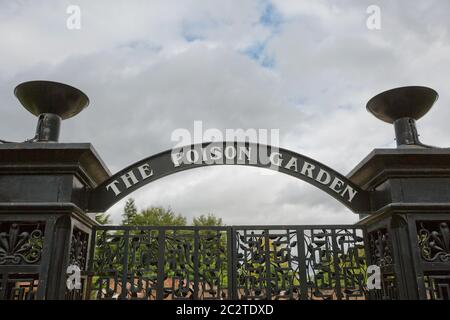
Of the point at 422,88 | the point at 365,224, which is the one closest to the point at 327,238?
the point at 365,224

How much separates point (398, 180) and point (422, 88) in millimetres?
1050

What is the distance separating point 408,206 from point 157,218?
116 feet

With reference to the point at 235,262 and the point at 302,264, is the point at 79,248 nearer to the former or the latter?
the point at 235,262

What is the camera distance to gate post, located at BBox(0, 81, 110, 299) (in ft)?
11.8

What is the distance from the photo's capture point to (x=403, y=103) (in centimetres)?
427

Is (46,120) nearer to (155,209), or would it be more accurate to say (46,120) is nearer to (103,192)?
(103,192)

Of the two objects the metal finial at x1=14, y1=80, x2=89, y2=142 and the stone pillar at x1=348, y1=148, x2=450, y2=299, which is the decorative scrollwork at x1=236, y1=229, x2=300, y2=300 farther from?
the metal finial at x1=14, y1=80, x2=89, y2=142

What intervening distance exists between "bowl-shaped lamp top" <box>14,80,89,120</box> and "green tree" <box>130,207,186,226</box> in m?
32.7

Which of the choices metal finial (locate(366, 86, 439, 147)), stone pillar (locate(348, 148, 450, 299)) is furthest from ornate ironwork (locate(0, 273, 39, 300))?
metal finial (locate(366, 86, 439, 147))

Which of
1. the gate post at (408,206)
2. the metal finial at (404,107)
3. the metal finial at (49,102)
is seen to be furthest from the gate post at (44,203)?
the metal finial at (404,107)

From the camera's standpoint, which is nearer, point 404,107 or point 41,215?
point 41,215

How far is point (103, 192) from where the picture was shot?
14.2 ft

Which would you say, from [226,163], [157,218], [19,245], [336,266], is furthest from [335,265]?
[157,218]

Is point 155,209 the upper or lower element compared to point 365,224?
upper
